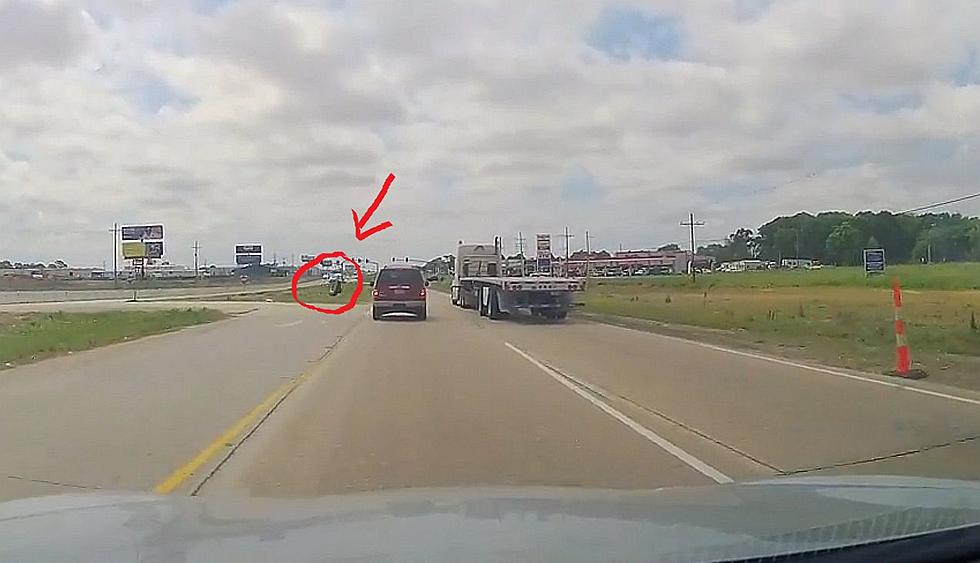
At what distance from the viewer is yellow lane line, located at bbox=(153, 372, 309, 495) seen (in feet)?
27.7

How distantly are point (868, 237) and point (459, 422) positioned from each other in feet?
192

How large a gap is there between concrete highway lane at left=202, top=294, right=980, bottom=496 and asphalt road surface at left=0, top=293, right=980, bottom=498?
4 centimetres

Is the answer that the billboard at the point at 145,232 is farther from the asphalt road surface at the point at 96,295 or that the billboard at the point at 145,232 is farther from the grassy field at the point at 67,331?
the grassy field at the point at 67,331

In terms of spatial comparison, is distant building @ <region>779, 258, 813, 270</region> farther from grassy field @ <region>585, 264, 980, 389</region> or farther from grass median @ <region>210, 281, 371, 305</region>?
grass median @ <region>210, 281, 371, 305</region>

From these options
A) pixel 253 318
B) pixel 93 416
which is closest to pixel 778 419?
pixel 93 416

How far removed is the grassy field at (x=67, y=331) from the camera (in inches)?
918

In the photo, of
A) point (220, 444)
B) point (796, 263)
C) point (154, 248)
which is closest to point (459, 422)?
point (220, 444)

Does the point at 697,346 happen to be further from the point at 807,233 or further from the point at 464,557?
the point at 807,233

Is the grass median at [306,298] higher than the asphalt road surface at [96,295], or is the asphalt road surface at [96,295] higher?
the asphalt road surface at [96,295]

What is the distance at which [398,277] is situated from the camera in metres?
38.2

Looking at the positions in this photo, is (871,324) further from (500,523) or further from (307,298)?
(307,298)

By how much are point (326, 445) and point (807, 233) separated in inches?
3128

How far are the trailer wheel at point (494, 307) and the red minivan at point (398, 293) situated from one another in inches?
102

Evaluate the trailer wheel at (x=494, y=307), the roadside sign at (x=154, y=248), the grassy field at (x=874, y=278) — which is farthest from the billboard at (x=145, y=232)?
the trailer wheel at (x=494, y=307)
